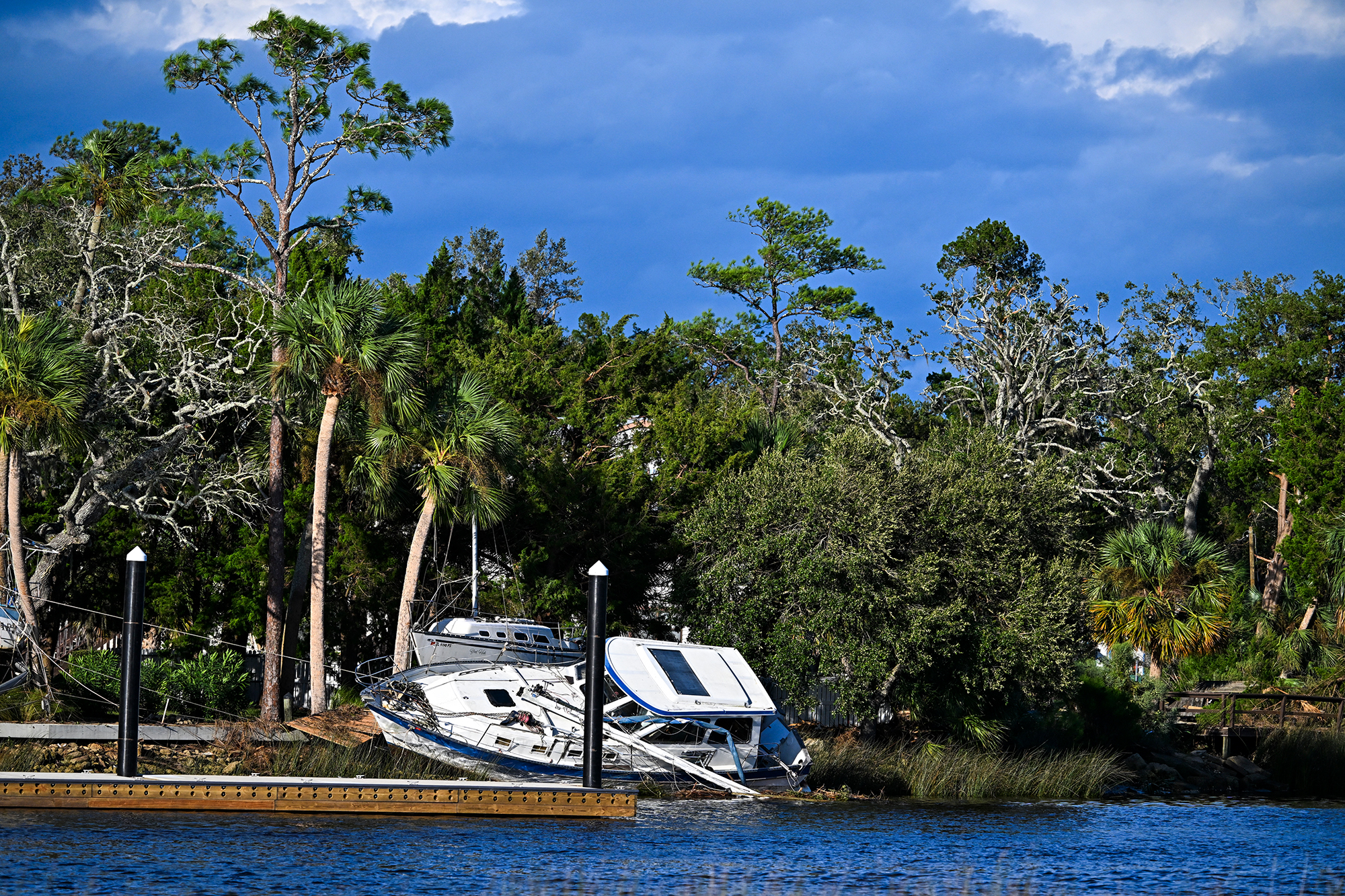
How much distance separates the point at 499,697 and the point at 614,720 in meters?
2.63

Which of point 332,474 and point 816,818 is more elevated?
point 332,474

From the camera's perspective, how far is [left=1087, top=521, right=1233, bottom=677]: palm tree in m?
40.3

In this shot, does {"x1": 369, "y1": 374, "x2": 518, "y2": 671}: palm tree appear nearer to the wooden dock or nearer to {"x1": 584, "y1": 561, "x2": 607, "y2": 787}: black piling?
{"x1": 584, "y1": 561, "x2": 607, "y2": 787}: black piling

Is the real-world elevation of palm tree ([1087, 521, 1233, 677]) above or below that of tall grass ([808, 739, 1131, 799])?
above

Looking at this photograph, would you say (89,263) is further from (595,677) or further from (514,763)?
(595,677)

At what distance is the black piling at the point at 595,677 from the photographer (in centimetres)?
2345

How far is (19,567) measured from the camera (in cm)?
2948

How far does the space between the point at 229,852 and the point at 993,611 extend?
19.8 meters

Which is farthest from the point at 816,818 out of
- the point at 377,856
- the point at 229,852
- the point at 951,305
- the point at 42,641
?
the point at 951,305

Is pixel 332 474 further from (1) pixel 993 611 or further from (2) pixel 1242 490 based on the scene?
(2) pixel 1242 490

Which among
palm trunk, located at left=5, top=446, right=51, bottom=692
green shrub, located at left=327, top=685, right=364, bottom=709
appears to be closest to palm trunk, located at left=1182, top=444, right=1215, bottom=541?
green shrub, located at left=327, top=685, right=364, bottom=709

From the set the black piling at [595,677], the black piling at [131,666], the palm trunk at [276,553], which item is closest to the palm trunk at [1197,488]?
the palm trunk at [276,553]

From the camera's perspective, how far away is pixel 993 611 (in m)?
33.1

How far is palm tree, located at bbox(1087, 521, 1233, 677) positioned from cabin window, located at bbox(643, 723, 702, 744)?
49.1 ft
